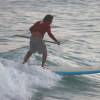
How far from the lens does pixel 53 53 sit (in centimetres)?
2102

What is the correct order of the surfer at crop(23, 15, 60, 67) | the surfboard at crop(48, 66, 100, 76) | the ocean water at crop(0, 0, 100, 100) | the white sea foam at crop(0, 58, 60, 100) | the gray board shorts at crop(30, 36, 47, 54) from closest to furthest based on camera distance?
the white sea foam at crop(0, 58, 60, 100) < the ocean water at crop(0, 0, 100, 100) < the surfer at crop(23, 15, 60, 67) < the gray board shorts at crop(30, 36, 47, 54) < the surfboard at crop(48, 66, 100, 76)

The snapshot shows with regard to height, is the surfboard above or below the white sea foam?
below

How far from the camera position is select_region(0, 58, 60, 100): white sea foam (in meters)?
12.1

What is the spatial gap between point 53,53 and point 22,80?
7613 millimetres

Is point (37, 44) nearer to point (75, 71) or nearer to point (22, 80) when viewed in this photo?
point (75, 71)

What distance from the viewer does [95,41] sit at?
25734 millimetres

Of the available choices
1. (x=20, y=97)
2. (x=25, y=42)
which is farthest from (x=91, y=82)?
(x=25, y=42)

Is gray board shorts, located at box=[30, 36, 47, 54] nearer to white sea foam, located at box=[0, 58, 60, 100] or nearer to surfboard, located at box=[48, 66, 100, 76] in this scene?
white sea foam, located at box=[0, 58, 60, 100]

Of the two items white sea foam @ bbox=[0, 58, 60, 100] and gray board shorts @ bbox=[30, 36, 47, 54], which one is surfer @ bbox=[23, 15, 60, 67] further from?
white sea foam @ bbox=[0, 58, 60, 100]

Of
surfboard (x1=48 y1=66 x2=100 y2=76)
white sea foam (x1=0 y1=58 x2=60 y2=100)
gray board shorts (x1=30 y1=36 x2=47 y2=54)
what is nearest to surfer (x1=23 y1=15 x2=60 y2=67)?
gray board shorts (x1=30 y1=36 x2=47 y2=54)

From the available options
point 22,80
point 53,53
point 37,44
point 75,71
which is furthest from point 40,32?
point 53,53

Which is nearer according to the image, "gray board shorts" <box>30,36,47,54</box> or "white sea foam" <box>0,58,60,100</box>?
"white sea foam" <box>0,58,60,100</box>

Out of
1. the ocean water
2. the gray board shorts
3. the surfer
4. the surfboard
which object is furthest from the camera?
the surfboard

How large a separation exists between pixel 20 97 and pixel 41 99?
0.96m
